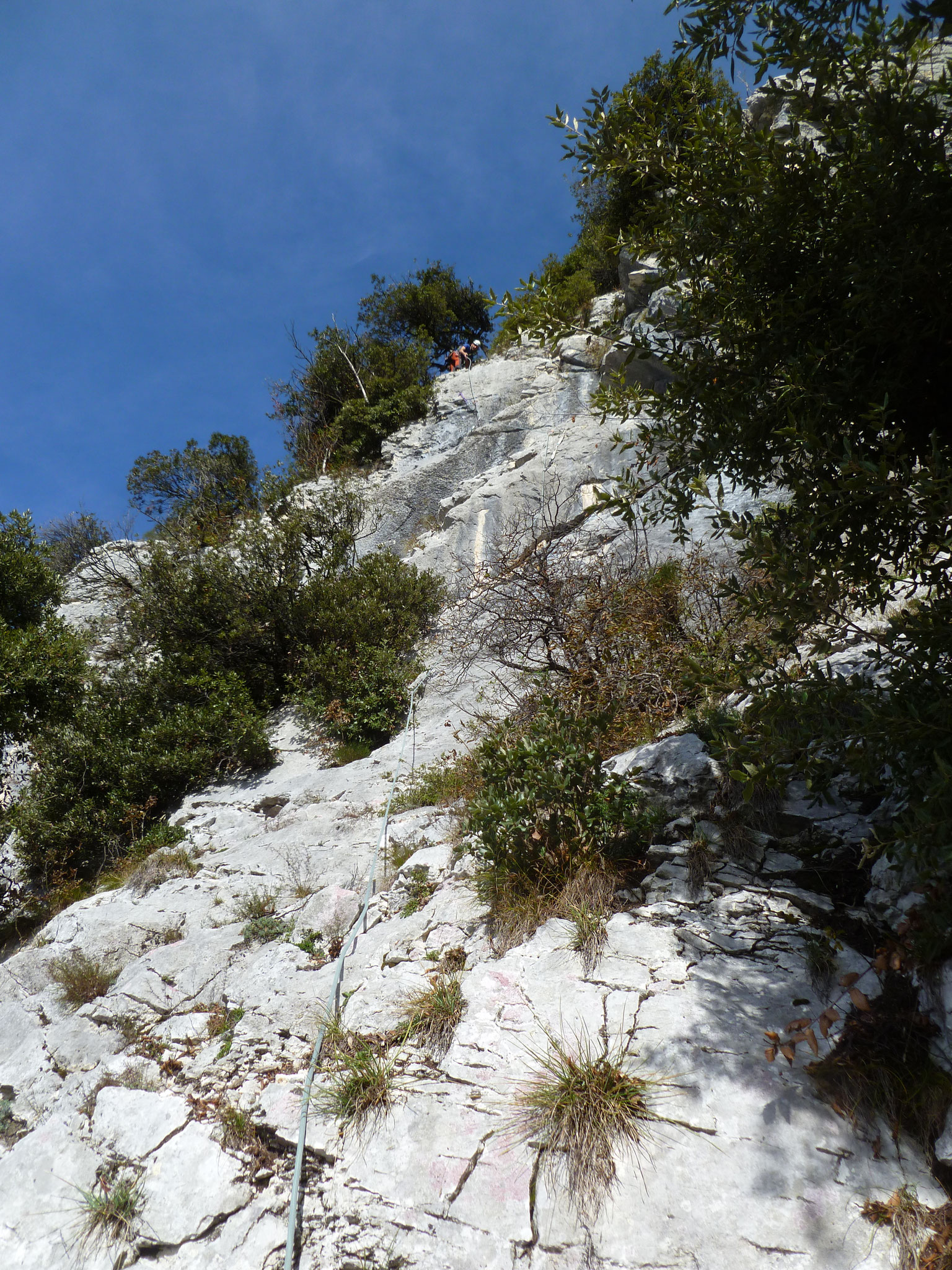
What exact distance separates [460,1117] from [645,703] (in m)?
4.48

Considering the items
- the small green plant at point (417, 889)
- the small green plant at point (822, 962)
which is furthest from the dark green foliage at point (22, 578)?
the small green plant at point (822, 962)

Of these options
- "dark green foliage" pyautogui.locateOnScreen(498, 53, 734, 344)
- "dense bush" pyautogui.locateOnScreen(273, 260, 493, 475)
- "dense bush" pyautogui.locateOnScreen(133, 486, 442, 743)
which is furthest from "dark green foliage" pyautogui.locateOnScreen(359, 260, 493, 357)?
"dark green foliage" pyautogui.locateOnScreen(498, 53, 734, 344)

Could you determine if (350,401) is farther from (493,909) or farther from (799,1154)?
(799,1154)

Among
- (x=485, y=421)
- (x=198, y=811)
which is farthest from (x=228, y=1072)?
(x=485, y=421)

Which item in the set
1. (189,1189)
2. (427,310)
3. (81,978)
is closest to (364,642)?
(81,978)

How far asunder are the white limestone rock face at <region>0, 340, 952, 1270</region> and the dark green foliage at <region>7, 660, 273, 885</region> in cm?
240

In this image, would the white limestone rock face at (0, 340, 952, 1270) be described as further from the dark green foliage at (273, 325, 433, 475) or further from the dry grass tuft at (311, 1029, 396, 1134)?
the dark green foliage at (273, 325, 433, 475)

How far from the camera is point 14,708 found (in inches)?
337

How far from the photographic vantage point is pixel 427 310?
2338cm

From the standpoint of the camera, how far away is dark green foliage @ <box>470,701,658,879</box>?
192 inches

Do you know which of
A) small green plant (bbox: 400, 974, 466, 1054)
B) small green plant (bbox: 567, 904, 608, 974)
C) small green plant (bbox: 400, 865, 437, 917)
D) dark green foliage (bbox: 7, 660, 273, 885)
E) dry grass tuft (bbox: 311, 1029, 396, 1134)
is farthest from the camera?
dark green foliage (bbox: 7, 660, 273, 885)

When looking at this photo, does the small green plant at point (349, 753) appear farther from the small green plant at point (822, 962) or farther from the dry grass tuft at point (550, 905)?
the small green plant at point (822, 962)

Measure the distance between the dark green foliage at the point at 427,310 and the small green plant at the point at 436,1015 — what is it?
2224 centimetres

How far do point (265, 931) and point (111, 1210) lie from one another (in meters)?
2.27
